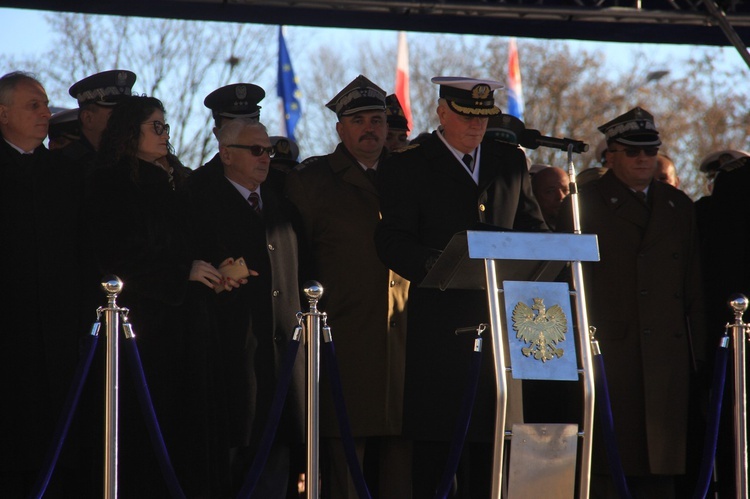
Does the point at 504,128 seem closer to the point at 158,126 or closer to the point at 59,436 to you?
the point at 158,126

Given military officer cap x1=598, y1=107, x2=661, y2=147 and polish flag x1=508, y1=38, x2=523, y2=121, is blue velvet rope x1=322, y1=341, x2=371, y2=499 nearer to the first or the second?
military officer cap x1=598, y1=107, x2=661, y2=147

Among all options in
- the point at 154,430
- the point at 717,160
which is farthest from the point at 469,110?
the point at 717,160

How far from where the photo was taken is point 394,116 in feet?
26.3

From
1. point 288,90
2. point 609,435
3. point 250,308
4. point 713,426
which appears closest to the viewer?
point 609,435

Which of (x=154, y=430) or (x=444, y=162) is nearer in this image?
(x=154, y=430)

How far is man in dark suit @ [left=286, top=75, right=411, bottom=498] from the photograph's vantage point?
6.55 metres

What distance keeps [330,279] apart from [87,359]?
5.90ft

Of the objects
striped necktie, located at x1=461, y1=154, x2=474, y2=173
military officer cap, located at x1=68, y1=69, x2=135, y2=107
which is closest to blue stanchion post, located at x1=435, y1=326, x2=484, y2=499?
striped necktie, located at x1=461, y1=154, x2=474, y2=173

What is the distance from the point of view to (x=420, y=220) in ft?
19.4

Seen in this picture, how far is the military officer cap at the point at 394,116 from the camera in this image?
793 cm

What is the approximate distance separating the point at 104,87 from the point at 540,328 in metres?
3.21

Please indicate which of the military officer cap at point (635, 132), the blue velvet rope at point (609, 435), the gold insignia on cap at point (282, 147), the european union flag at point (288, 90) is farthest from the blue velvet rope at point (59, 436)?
the european union flag at point (288, 90)

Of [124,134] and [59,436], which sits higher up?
[124,134]

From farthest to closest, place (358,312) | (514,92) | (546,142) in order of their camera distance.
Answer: (514,92) → (358,312) → (546,142)
